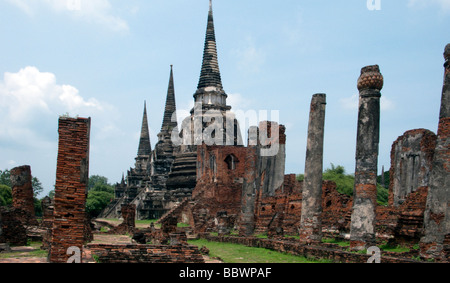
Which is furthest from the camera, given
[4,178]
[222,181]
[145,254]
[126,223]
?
[4,178]

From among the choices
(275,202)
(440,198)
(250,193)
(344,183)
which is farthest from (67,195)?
(344,183)

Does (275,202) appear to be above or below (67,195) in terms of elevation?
below

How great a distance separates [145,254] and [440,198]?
623cm

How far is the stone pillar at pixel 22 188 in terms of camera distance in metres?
19.2

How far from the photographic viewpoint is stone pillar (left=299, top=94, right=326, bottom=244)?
1405 centimetres

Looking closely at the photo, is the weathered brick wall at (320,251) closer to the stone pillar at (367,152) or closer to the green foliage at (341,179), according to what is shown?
the stone pillar at (367,152)

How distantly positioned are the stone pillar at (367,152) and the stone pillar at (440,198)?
1639 mm

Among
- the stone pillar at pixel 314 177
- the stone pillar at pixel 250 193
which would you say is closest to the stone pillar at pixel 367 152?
the stone pillar at pixel 314 177

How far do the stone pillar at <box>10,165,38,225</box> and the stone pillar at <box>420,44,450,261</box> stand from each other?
14.4 meters

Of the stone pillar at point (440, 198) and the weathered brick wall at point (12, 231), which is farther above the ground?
the stone pillar at point (440, 198)

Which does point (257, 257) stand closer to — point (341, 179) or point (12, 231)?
point (12, 231)

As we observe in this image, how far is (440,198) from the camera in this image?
10.7 meters
